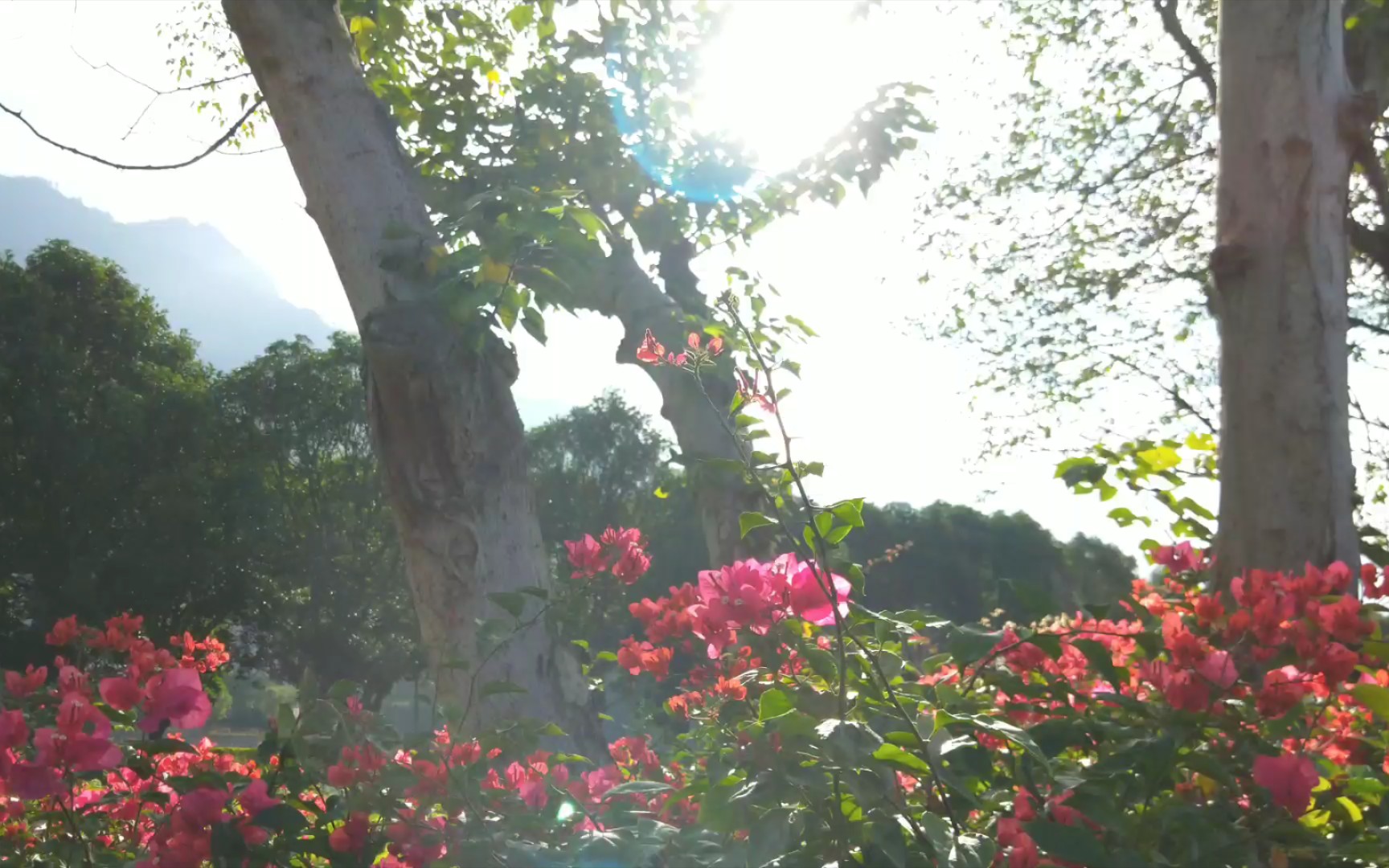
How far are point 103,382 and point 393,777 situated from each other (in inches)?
1007

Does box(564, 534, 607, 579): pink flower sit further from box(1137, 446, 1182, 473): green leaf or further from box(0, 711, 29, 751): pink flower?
box(1137, 446, 1182, 473): green leaf

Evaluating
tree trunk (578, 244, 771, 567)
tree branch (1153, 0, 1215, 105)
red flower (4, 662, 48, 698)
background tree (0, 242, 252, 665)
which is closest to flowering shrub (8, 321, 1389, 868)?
red flower (4, 662, 48, 698)

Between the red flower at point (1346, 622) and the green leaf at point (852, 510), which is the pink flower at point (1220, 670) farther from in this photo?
the green leaf at point (852, 510)

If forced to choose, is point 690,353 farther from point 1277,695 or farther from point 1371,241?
point 1371,241

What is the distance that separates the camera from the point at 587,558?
2318 millimetres

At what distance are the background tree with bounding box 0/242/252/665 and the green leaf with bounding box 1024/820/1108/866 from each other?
926 inches

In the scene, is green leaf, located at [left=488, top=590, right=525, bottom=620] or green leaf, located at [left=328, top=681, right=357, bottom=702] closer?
green leaf, located at [left=328, top=681, right=357, bottom=702]

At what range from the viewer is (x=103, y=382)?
23.3 meters

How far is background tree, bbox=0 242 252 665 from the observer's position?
21.9 m

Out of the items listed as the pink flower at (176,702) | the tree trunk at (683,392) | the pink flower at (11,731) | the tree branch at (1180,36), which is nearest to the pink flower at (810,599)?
the pink flower at (176,702)

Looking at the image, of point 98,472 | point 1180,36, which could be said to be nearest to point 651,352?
point 1180,36

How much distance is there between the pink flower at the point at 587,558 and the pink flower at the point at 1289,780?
1.43 m

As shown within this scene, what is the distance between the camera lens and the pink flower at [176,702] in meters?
1.50

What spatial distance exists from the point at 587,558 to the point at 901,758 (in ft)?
4.24
